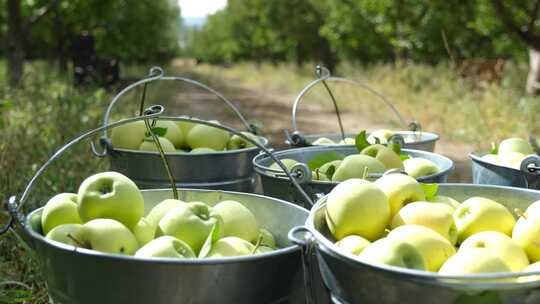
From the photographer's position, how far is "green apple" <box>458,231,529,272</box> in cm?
130

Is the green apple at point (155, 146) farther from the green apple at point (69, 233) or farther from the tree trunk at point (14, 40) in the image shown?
the tree trunk at point (14, 40)

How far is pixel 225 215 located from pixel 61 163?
2.80 metres

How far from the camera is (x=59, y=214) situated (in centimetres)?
149

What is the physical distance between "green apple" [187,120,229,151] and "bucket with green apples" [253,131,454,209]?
13.1 inches

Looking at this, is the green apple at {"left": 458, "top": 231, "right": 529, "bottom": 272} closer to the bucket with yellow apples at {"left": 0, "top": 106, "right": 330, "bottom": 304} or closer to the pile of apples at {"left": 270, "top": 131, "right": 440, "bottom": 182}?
the bucket with yellow apples at {"left": 0, "top": 106, "right": 330, "bottom": 304}

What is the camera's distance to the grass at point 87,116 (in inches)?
114

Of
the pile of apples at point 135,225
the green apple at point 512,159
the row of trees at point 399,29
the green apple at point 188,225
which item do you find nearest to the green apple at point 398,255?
the pile of apples at point 135,225

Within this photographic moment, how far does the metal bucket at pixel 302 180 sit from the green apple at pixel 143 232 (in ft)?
1.46

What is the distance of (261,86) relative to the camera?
72.0 feet

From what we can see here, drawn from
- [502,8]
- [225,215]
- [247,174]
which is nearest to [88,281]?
[225,215]

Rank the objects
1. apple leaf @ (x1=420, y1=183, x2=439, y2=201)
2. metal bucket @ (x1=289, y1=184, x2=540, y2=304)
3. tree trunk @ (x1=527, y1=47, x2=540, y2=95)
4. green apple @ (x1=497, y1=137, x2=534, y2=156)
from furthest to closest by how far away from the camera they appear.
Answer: tree trunk @ (x1=527, y1=47, x2=540, y2=95), green apple @ (x1=497, y1=137, x2=534, y2=156), apple leaf @ (x1=420, y1=183, x2=439, y2=201), metal bucket @ (x1=289, y1=184, x2=540, y2=304)

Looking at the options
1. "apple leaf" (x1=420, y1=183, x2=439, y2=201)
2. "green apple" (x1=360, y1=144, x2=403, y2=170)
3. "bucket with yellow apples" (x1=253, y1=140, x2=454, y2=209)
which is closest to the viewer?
"apple leaf" (x1=420, y1=183, x2=439, y2=201)

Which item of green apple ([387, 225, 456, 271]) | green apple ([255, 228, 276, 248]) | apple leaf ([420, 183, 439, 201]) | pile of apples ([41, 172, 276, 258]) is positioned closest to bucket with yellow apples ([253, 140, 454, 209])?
apple leaf ([420, 183, 439, 201])

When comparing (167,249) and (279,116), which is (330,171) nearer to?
(167,249)
